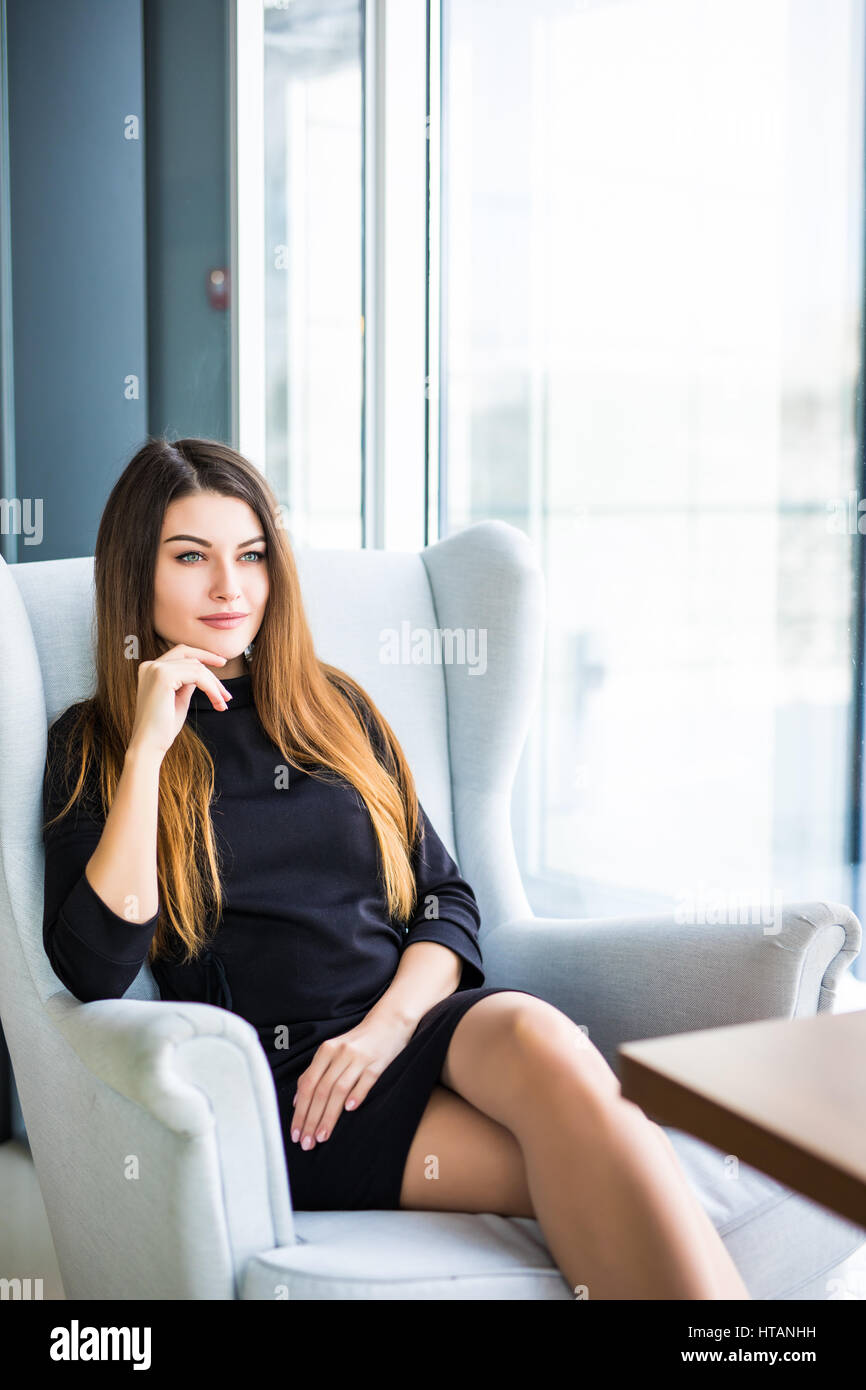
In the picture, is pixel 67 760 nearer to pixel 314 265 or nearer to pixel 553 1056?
pixel 553 1056

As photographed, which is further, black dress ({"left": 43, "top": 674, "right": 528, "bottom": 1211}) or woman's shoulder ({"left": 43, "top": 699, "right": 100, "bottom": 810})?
woman's shoulder ({"left": 43, "top": 699, "right": 100, "bottom": 810})

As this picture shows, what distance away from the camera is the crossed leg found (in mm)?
989

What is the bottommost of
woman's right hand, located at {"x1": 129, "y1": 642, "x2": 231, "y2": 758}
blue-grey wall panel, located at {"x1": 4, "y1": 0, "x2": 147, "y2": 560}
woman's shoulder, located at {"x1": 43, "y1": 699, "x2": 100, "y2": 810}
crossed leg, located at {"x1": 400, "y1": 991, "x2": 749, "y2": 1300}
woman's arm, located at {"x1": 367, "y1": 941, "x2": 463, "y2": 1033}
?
crossed leg, located at {"x1": 400, "y1": 991, "x2": 749, "y2": 1300}

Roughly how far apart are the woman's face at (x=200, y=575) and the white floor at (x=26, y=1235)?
3.09 ft

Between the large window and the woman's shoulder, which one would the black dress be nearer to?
the woman's shoulder

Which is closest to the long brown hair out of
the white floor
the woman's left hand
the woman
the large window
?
the woman

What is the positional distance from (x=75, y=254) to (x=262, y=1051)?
62.9 inches

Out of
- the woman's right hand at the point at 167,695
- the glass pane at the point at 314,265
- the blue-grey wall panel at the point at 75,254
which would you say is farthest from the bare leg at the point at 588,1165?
the glass pane at the point at 314,265

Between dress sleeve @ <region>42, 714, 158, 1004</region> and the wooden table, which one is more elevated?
the wooden table

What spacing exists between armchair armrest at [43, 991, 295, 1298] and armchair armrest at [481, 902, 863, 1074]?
0.51m

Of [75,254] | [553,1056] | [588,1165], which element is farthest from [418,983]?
[75,254]

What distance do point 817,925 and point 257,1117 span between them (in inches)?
24.5

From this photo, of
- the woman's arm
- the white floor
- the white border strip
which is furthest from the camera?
the white border strip
